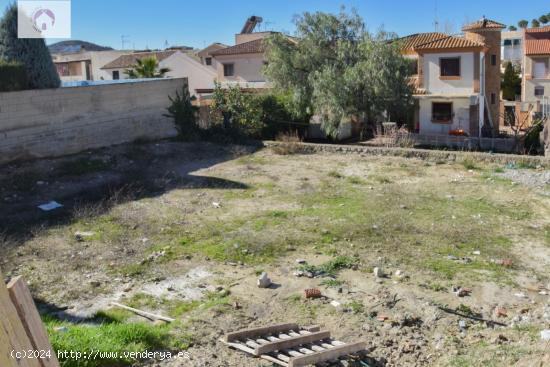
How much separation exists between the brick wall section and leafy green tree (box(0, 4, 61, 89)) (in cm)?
55

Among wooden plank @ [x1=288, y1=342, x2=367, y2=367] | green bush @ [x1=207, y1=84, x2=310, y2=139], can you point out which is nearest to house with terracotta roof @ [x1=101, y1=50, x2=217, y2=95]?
green bush @ [x1=207, y1=84, x2=310, y2=139]

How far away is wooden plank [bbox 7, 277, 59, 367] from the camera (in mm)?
2660

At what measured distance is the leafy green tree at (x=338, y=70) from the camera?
20562 millimetres

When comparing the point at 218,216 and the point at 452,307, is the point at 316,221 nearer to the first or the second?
the point at 218,216

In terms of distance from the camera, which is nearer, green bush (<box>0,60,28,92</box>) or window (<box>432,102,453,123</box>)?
green bush (<box>0,60,28,92</box>)

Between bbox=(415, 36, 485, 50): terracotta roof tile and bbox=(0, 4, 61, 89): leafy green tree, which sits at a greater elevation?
bbox=(415, 36, 485, 50): terracotta roof tile

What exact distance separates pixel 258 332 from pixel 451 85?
22685mm

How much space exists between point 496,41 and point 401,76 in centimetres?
1024

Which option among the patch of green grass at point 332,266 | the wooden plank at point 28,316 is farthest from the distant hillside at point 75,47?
the wooden plank at point 28,316

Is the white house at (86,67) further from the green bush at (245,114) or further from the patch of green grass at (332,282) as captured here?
the patch of green grass at (332,282)

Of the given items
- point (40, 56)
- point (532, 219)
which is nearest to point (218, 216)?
point (532, 219)

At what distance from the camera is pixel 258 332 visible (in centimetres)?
580

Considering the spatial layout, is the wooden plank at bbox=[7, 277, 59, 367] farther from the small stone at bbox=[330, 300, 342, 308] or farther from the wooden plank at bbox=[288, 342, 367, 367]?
the small stone at bbox=[330, 300, 342, 308]

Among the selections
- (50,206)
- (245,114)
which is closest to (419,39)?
(245,114)
